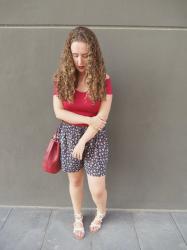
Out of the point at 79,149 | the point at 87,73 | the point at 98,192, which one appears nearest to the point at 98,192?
the point at 98,192

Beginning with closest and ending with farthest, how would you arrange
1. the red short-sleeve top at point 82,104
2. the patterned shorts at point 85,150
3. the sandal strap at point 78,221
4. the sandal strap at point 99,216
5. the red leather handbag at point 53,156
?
the red short-sleeve top at point 82,104 < the patterned shorts at point 85,150 < the red leather handbag at point 53,156 < the sandal strap at point 78,221 < the sandal strap at point 99,216

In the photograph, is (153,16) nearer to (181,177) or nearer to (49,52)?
(49,52)

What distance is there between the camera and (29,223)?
343 cm

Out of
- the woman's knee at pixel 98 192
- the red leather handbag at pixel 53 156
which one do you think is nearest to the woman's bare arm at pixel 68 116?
the red leather handbag at pixel 53 156

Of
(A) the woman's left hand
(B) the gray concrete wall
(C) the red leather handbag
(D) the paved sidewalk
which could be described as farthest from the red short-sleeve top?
(D) the paved sidewalk

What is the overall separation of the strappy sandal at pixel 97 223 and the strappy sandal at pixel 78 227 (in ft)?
0.35

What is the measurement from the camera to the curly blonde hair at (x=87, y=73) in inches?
109

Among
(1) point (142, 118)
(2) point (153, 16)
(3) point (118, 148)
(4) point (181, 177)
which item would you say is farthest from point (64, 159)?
(2) point (153, 16)

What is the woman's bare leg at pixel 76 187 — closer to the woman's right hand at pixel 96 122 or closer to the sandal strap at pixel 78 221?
the sandal strap at pixel 78 221

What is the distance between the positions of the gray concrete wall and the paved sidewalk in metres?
0.12

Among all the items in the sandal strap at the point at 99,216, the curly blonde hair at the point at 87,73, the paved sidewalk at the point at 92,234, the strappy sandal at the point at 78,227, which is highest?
the curly blonde hair at the point at 87,73

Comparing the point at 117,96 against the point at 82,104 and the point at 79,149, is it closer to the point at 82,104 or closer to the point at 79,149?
the point at 82,104

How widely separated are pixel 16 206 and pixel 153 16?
2588 mm

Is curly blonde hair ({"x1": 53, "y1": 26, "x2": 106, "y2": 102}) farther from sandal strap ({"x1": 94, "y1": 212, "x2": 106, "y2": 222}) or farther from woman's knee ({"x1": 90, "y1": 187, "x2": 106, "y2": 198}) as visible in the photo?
sandal strap ({"x1": 94, "y1": 212, "x2": 106, "y2": 222})
